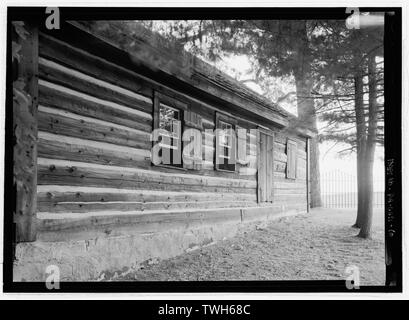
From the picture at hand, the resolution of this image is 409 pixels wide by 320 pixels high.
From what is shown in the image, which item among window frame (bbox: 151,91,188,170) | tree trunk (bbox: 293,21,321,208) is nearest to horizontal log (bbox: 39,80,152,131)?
window frame (bbox: 151,91,188,170)

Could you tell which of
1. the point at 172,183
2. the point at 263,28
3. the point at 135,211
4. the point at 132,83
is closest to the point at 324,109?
the point at 263,28

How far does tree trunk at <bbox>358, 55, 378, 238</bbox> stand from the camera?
15.3 ft

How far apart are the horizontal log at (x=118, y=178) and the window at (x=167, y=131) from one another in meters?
0.29

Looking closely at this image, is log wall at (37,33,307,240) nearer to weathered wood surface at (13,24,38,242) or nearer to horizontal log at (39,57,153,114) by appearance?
horizontal log at (39,57,153,114)

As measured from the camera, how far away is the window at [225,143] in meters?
6.98

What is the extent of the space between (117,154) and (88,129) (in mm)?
595

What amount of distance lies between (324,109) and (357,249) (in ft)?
8.84

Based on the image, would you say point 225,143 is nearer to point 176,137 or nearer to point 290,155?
point 176,137

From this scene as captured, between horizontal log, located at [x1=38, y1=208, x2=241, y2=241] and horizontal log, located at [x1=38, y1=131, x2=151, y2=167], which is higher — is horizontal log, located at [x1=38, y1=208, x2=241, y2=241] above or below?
below

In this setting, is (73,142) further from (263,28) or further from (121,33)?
(263,28)

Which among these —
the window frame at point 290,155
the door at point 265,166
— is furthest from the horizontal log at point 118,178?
the window frame at point 290,155

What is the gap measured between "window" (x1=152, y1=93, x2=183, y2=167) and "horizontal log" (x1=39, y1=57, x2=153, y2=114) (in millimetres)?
258

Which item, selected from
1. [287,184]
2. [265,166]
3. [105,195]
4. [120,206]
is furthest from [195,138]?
[287,184]

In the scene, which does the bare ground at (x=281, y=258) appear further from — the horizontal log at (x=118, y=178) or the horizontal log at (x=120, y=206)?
the horizontal log at (x=118, y=178)
